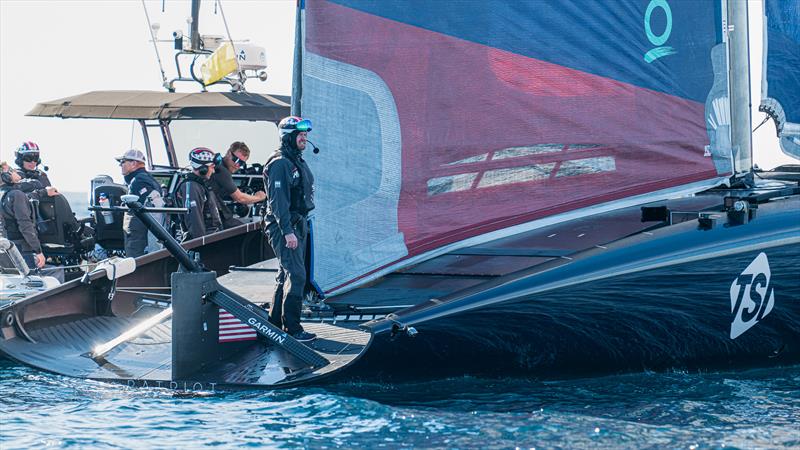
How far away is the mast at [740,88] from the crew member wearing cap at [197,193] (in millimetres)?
5182

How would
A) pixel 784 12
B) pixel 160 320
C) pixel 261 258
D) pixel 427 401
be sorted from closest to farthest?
pixel 427 401, pixel 160 320, pixel 784 12, pixel 261 258

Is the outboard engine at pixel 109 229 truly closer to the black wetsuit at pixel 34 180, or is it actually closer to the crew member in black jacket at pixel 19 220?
the black wetsuit at pixel 34 180

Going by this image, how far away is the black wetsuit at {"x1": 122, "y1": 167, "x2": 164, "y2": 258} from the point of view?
10242 millimetres

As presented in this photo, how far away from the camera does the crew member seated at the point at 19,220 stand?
449 inches

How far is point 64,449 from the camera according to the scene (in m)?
5.57

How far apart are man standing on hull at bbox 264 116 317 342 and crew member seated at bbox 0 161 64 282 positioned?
4.97m

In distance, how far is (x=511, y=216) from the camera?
7371 millimetres

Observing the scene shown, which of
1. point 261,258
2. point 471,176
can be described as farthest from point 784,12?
point 261,258

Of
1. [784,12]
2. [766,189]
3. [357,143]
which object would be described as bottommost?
[766,189]

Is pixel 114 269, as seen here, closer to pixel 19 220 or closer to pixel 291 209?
pixel 291 209

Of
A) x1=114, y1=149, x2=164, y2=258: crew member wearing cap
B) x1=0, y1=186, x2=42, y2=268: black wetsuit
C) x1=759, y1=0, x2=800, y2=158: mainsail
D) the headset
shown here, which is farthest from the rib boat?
the headset

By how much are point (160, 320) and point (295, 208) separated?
148 centimetres

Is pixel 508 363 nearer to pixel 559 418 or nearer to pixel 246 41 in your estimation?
pixel 559 418

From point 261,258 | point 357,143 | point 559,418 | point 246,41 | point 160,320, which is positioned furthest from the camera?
point 246,41
